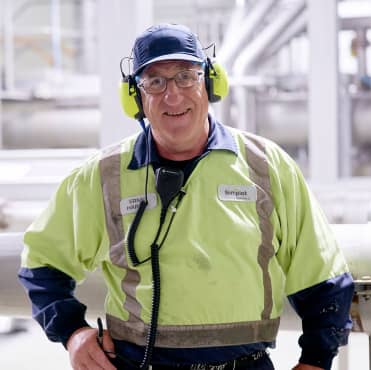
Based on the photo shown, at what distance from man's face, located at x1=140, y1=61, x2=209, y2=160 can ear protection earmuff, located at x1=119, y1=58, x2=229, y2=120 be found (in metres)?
0.02

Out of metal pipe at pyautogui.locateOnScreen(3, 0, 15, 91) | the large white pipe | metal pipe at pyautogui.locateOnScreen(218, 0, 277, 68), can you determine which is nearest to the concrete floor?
the large white pipe

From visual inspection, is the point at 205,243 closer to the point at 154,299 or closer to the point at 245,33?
the point at 154,299

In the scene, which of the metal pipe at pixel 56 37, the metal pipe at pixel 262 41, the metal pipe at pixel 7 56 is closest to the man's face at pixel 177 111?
the metal pipe at pixel 262 41

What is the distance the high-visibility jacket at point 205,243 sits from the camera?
3.89 feet

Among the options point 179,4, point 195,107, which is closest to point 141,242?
point 195,107

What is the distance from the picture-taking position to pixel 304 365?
1.21m

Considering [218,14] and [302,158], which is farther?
[218,14]

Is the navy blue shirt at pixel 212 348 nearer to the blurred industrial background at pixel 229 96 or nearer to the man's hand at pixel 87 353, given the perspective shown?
the man's hand at pixel 87 353

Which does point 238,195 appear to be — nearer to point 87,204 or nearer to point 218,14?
point 87,204

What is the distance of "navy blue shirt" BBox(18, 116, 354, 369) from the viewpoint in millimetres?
1193

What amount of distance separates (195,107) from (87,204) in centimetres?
26

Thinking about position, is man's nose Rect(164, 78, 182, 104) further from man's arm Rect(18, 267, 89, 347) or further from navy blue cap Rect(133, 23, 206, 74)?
man's arm Rect(18, 267, 89, 347)

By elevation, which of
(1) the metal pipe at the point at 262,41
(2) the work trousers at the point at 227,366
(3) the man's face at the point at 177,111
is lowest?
(2) the work trousers at the point at 227,366

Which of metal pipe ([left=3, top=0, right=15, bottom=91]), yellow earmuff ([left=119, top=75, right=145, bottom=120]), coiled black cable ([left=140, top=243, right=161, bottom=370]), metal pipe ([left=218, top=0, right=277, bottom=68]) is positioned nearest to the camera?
coiled black cable ([left=140, top=243, right=161, bottom=370])
